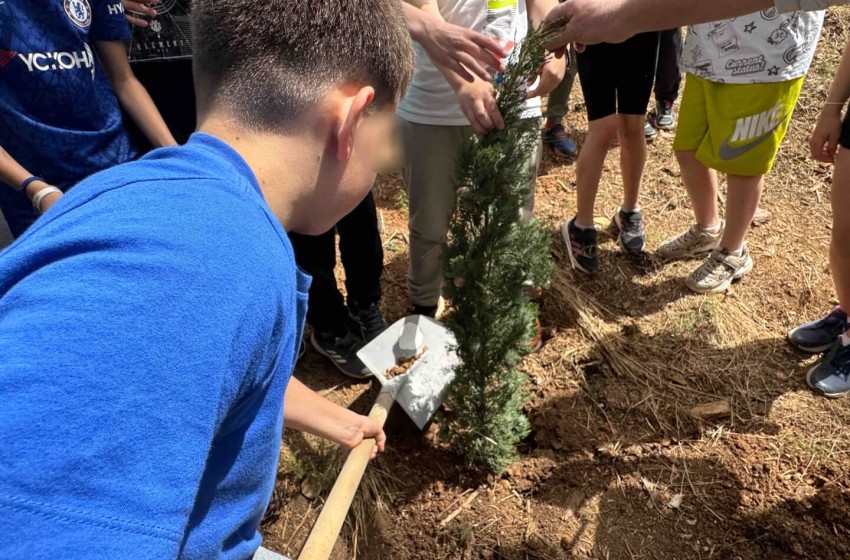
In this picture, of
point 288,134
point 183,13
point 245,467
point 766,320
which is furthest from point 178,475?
point 766,320

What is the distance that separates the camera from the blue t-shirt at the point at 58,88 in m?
1.84

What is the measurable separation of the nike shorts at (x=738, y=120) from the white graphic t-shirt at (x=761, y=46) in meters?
0.06

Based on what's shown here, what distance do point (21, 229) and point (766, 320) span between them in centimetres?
359

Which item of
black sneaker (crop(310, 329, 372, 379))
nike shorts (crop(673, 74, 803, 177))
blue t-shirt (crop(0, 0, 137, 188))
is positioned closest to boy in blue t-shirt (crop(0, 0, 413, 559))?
blue t-shirt (crop(0, 0, 137, 188))

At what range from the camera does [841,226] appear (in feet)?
8.43

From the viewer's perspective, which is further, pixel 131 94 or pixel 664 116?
pixel 664 116

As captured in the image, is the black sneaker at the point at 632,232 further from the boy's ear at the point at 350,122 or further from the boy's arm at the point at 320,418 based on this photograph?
the boy's ear at the point at 350,122

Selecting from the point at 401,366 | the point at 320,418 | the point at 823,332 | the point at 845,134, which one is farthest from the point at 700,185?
the point at 320,418

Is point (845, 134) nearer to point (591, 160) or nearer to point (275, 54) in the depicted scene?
point (591, 160)

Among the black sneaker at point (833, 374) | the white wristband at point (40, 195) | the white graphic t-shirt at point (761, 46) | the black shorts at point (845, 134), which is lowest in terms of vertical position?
the black sneaker at point (833, 374)

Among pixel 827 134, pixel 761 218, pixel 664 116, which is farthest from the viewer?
pixel 664 116

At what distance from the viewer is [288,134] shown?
3.10 ft

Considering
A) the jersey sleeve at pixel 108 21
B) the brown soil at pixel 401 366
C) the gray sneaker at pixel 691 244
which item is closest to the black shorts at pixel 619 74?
the gray sneaker at pixel 691 244

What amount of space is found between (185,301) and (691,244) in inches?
138
